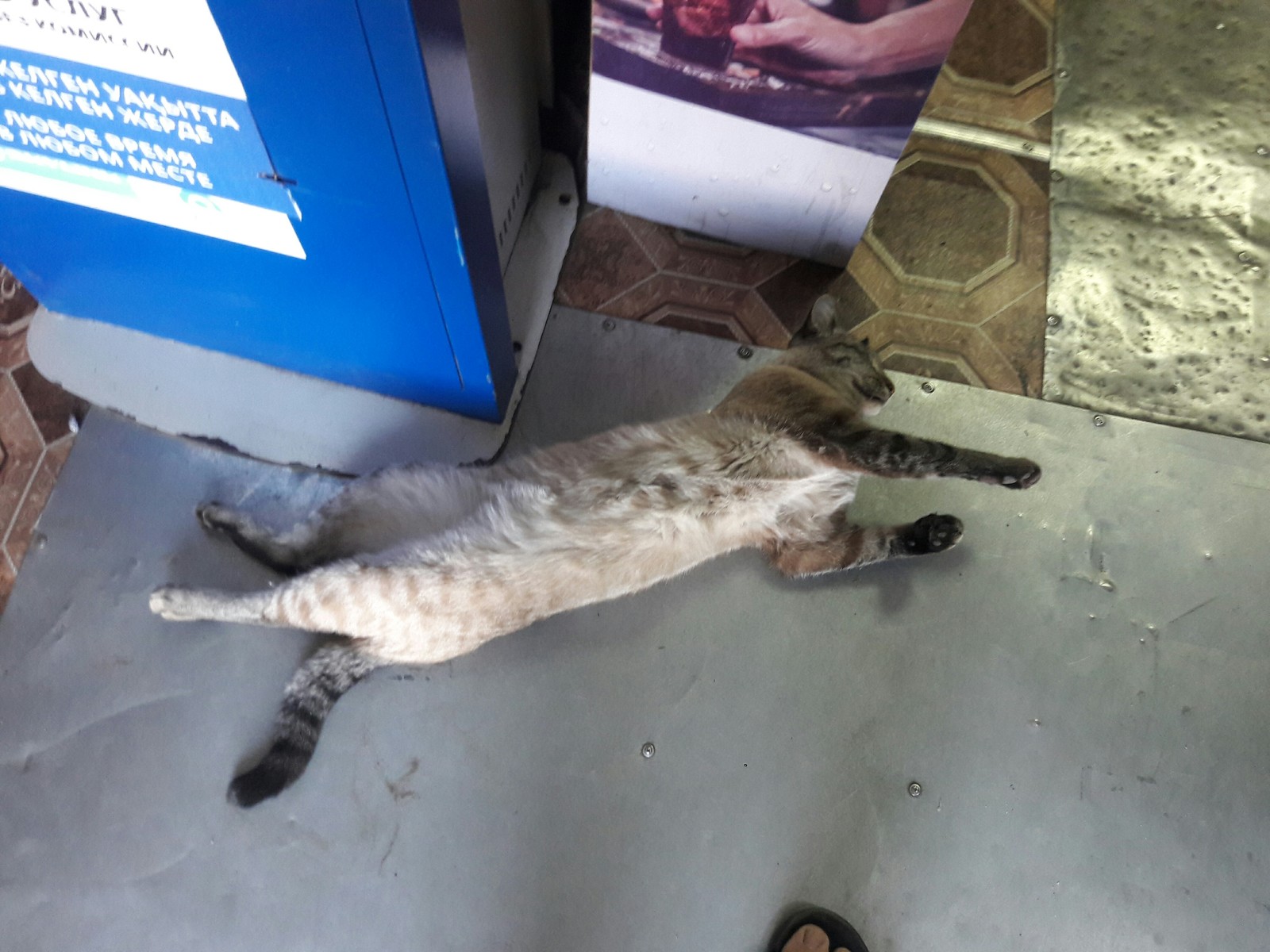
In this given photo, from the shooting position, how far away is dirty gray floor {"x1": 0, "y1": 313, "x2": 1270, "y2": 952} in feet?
5.02

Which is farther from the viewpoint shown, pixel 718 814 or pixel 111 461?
pixel 111 461

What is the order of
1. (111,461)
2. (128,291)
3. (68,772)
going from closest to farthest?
(68,772) < (128,291) < (111,461)

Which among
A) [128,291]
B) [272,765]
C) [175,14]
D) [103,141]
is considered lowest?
[272,765]

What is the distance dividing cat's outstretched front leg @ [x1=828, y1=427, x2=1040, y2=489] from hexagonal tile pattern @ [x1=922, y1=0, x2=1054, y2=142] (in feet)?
4.50

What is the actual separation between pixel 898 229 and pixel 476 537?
1.52 meters

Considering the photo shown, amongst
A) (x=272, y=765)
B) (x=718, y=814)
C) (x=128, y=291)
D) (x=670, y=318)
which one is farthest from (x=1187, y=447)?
(x=128, y=291)

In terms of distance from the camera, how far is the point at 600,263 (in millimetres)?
2053

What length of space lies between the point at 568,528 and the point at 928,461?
0.70 meters

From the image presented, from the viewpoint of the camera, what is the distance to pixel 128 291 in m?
1.68

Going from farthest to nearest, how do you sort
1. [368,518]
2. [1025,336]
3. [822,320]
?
[1025,336]
[822,320]
[368,518]

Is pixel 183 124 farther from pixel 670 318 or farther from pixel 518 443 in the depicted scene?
pixel 670 318

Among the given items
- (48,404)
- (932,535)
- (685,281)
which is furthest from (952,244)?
(48,404)

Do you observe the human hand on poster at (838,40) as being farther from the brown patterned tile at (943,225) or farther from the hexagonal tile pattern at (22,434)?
the hexagonal tile pattern at (22,434)

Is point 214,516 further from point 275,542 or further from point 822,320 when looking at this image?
point 822,320
